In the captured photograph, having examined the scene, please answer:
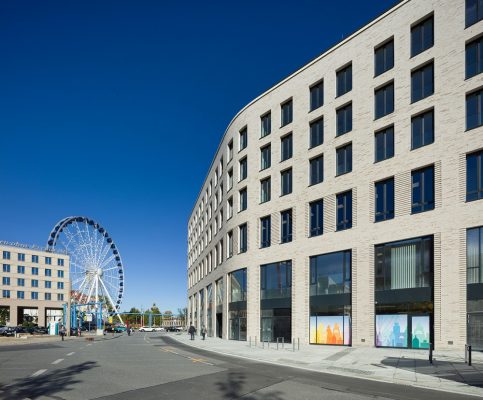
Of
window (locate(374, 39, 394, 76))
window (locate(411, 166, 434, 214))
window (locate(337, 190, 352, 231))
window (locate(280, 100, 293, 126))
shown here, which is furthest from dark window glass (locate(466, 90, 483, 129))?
window (locate(280, 100, 293, 126))

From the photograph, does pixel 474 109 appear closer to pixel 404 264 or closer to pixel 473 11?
pixel 473 11

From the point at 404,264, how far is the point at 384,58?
13363 mm

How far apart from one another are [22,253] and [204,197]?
67.2 m

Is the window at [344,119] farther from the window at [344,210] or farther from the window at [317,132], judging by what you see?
the window at [344,210]

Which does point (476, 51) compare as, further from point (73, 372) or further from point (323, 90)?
point (73, 372)

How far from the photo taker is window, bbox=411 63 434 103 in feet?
107

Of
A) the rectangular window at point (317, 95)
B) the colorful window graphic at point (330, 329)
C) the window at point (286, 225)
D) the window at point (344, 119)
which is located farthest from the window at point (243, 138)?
the colorful window graphic at point (330, 329)

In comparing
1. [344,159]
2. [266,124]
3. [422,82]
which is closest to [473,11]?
[422,82]

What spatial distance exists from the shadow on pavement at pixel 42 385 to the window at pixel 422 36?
26072mm

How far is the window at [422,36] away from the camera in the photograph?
32781 millimetres

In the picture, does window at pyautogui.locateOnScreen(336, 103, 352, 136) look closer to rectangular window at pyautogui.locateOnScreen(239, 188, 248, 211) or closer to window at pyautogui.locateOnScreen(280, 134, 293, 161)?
window at pyautogui.locateOnScreen(280, 134, 293, 161)

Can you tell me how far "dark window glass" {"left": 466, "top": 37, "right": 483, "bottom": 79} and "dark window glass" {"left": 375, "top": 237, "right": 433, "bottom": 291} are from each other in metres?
9.41

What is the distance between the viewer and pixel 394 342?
108 feet

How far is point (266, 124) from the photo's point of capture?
1866 inches
